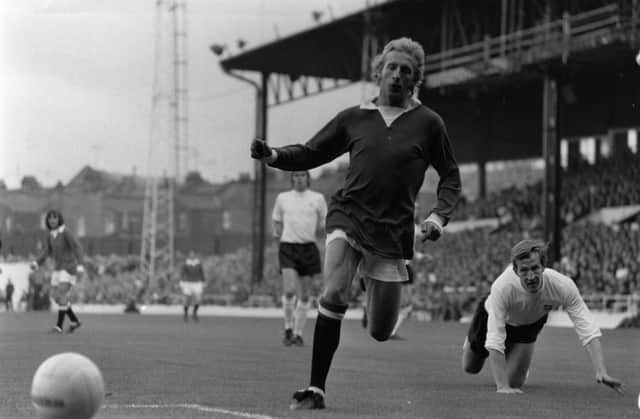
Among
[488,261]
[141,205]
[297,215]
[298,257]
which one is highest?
[141,205]

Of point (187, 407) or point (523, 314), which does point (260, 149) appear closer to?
point (187, 407)

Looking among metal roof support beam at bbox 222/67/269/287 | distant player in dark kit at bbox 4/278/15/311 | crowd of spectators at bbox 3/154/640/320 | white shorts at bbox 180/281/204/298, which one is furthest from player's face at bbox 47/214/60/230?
metal roof support beam at bbox 222/67/269/287

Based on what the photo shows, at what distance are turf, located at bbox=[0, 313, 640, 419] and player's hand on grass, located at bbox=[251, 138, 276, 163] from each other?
1.56m

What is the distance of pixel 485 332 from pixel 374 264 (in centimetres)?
288

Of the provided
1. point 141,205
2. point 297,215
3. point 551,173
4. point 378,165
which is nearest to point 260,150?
point 378,165

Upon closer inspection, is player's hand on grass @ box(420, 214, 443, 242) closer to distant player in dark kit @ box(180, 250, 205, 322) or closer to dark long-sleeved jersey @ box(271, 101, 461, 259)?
dark long-sleeved jersey @ box(271, 101, 461, 259)

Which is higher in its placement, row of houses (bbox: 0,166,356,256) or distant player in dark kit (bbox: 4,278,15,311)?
row of houses (bbox: 0,166,356,256)

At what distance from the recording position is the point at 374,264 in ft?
26.9

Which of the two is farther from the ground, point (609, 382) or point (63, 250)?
point (63, 250)

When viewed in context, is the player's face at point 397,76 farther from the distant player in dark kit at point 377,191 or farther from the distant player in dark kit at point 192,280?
the distant player in dark kit at point 192,280

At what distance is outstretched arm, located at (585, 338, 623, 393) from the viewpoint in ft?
28.2

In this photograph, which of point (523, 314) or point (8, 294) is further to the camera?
point (8, 294)

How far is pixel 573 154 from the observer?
49875 millimetres

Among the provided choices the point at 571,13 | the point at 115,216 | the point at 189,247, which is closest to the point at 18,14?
the point at 571,13
